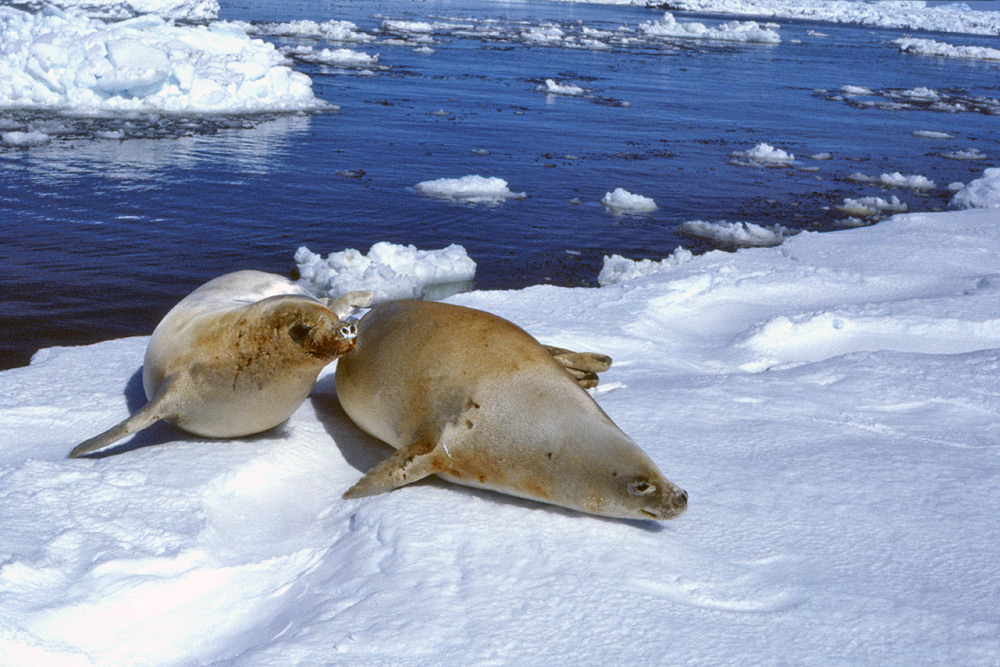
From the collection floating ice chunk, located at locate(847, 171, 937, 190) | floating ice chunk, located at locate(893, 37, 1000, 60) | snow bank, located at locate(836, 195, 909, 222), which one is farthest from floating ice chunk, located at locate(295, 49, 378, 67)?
floating ice chunk, located at locate(893, 37, 1000, 60)

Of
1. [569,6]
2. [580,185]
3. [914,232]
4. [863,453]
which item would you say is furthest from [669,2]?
[863,453]

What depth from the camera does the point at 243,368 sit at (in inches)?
126

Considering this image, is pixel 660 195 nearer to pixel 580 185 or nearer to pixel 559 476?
pixel 580 185

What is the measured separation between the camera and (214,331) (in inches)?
132

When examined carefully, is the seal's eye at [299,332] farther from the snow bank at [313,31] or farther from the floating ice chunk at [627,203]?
the snow bank at [313,31]

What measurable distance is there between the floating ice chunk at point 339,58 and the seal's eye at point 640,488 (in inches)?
850

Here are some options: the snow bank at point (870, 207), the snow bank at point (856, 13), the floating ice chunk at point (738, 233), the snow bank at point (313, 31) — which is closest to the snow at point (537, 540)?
the floating ice chunk at point (738, 233)

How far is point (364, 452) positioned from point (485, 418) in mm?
552

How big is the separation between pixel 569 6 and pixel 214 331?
64.7 meters

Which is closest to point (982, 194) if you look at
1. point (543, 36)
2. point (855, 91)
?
point (855, 91)

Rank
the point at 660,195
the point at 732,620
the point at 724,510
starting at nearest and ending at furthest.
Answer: the point at 732,620
the point at 724,510
the point at 660,195

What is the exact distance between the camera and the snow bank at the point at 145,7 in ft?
88.0

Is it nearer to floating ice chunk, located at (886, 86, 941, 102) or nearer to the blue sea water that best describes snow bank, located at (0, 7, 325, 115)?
the blue sea water

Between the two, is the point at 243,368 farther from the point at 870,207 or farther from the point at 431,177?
the point at 870,207
